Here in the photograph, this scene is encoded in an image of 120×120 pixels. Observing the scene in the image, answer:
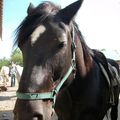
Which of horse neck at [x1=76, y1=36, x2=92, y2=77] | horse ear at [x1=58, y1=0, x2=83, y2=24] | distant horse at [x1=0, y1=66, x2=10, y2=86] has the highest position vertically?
horse ear at [x1=58, y1=0, x2=83, y2=24]

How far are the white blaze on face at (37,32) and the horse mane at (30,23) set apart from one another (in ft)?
0.12

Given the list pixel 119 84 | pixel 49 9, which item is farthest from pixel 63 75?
pixel 119 84

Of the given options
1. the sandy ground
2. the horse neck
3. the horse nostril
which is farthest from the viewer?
the sandy ground

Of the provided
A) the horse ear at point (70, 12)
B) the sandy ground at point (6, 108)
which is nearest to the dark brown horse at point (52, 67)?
the horse ear at point (70, 12)

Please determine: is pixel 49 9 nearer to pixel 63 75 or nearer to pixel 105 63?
pixel 63 75

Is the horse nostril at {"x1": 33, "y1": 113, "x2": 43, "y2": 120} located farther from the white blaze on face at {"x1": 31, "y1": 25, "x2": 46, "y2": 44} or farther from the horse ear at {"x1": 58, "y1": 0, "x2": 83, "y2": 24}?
the horse ear at {"x1": 58, "y1": 0, "x2": 83, "y2": 24}

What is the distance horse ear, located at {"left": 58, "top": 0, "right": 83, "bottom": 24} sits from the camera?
309 cm

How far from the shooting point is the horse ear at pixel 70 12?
309 centimetres

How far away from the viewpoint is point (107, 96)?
4.23 meters

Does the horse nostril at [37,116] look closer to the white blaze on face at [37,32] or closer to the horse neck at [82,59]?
the white blaze on face at [37,32]

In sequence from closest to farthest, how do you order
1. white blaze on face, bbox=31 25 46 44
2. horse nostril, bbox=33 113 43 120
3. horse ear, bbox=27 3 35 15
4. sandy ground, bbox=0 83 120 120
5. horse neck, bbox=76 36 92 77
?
1. horse nostril, bbox=33 113 43 120
2. white blaze on face, bbox=31 25 46 44
3. horse ear, bbox=27 3 35 15
4. horse neck, bbox=76 36 92 77
5. sandy ground, bbox=0 83 120 120

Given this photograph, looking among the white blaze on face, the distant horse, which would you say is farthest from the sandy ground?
the white blaze on face

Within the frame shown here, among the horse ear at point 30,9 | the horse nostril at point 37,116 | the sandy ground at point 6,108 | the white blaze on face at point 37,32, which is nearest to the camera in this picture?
the horse nostril at point 37,116

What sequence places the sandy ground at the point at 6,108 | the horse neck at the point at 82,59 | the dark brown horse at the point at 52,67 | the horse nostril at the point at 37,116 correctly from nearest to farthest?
the horse nostril at the point at 37,116 < the dark brown horse at the point at 52,67 < the horse neck at the point at 82,59 < the sandy ground at the point at 6,108
